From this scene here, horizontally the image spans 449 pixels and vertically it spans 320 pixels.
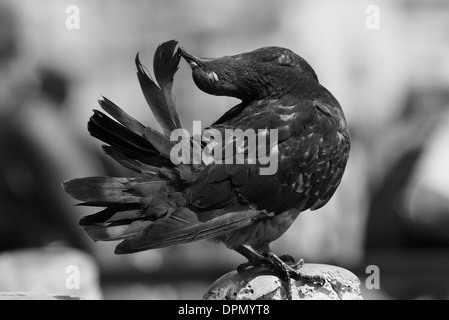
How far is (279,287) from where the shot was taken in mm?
1724

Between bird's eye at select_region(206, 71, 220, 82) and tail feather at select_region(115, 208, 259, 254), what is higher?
bird's eye at select_region(206, 71, 220, 82)

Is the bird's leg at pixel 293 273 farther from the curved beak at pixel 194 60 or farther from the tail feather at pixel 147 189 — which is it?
the curved beak at pixel 194 60

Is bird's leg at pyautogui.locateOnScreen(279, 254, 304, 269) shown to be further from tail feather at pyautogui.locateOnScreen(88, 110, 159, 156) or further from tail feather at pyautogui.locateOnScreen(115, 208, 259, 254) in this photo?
tail feather at pyautogui.locateOnScreen(88, 110, 159, 156)

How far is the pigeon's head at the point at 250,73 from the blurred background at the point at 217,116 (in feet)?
4.56

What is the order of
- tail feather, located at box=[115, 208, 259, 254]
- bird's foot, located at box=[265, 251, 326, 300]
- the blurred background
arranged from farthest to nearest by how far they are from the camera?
the blurred background, bird's foot, located at box=[265, 251, 326, 300], tail feather, located at box=[115, 208, 259, 254]

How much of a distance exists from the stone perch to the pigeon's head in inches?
16.3

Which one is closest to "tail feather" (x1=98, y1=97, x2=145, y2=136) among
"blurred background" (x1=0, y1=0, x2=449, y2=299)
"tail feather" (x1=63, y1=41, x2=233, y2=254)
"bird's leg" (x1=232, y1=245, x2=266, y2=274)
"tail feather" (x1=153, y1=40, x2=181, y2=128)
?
"tail feather" (x1=63, y1=41, x2=233, y2=254)

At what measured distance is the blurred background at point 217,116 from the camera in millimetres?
3254

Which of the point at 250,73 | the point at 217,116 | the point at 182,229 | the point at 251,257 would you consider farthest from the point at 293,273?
the point at 217,116

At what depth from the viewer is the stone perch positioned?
67.8 inches

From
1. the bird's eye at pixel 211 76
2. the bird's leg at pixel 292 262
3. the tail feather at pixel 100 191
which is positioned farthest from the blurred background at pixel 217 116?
the tail feather at pixel 100 191

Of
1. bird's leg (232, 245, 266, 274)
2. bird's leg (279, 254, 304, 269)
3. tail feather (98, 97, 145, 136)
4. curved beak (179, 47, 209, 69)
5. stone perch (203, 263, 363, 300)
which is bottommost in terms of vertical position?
stone perch (203, 263, 363, 300)

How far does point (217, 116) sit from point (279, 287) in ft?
5.31

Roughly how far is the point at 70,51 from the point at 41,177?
1.84ft
